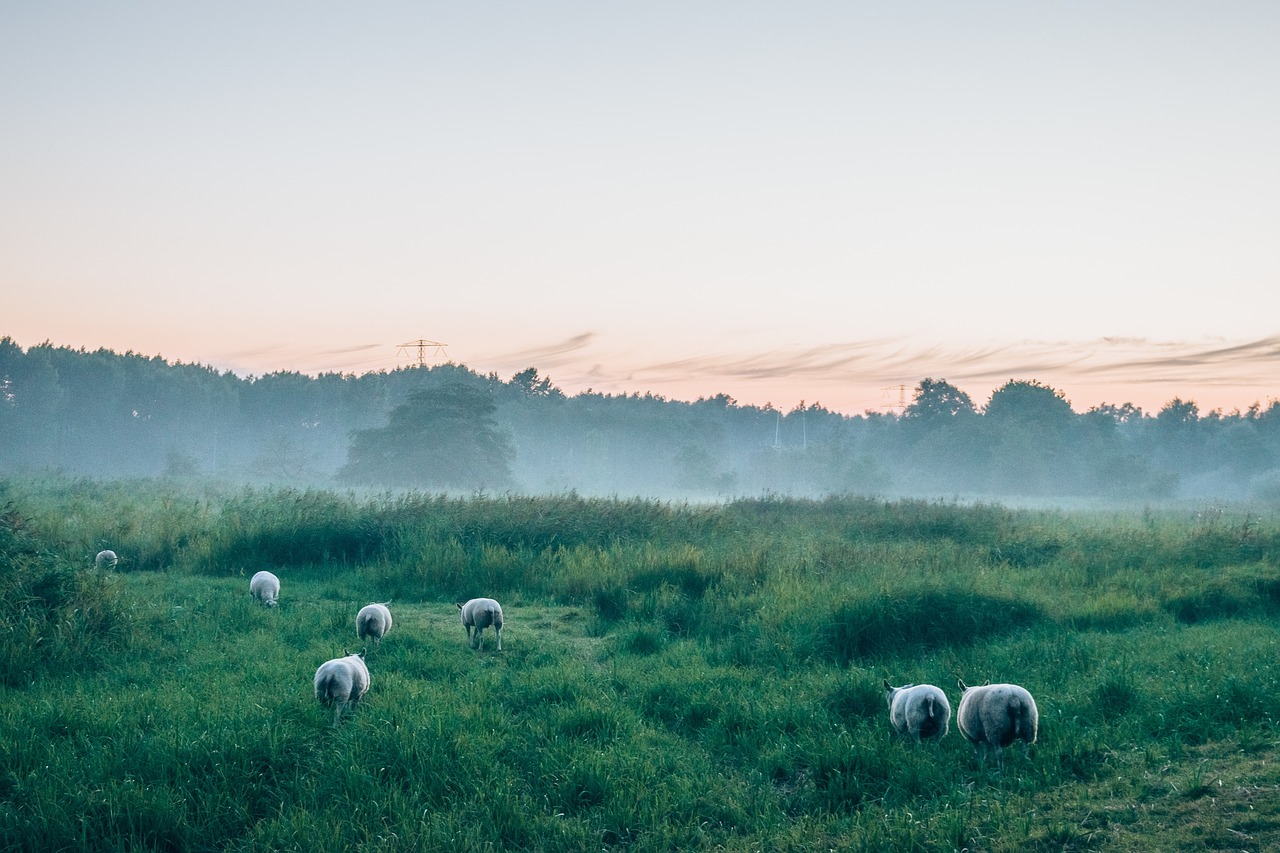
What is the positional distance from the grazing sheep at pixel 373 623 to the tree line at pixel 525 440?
1918 inches

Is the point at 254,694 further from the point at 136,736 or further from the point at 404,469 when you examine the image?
the point at 404,469

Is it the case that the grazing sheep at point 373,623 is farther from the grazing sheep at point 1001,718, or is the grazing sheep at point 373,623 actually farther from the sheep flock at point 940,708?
the grazing sheep at point 1001,718

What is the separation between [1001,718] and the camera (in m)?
6.86

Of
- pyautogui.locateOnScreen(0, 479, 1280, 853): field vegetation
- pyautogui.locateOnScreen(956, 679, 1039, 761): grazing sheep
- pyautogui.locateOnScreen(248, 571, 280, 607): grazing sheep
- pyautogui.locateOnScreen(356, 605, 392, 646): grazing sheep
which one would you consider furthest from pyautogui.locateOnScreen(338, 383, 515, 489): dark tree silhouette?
pyautogui.locateOnScreen(956, 679, 1039, 761): grazing sheep

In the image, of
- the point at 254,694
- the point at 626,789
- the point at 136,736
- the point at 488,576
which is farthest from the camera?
the point at 488,576

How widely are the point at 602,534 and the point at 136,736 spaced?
40.2 ft

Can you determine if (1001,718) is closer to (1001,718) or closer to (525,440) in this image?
(1001,718)

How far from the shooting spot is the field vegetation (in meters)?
5.94

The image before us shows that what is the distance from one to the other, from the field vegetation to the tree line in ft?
149

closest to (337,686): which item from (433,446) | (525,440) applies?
(433,446)

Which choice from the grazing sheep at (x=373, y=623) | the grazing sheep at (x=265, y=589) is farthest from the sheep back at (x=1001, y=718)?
the grazing sheep at (x=265, y=589)

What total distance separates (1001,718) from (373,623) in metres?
8.00

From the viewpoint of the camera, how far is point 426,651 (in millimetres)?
10789

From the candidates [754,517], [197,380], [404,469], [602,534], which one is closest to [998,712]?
[602,534]
